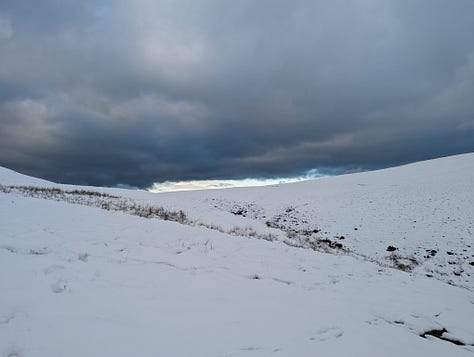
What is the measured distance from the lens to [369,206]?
92.1ft

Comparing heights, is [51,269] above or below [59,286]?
above

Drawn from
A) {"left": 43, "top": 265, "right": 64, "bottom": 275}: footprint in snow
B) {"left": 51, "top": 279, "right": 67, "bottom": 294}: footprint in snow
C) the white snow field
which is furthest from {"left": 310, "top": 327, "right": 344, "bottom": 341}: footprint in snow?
{"left": 43, "top": 265, "right": 64, "bottom": 275}: footprint in snow

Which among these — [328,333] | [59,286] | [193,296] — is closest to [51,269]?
[59,286]

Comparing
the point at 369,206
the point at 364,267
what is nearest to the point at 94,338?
the point at 364,267

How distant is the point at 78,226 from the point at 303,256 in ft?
26.2

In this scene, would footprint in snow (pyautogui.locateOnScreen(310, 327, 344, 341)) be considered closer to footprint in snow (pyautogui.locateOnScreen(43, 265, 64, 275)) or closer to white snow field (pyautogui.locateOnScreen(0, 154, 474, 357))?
white snow field (pyautogui.locateOnScreen(0, 154, 474, 357))

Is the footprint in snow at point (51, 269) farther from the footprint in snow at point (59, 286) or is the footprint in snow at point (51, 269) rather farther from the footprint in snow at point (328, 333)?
the footprint in snow at point (328, 333)

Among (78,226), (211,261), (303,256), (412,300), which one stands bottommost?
(412,300)

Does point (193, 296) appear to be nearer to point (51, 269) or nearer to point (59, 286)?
point (59, 286)

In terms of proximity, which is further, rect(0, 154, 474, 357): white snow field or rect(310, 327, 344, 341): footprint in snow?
rect(310, 327, 344, 341): footprint in snow

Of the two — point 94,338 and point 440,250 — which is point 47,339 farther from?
point 440,250

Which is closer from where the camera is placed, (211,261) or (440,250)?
(211,261)

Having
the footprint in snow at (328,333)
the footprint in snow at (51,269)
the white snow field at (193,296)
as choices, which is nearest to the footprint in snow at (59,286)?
the white snow field at (193,296)

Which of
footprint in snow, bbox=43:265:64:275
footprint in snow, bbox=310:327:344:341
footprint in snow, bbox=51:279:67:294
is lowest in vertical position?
footprint in snow, bbox=310:327:344:341
